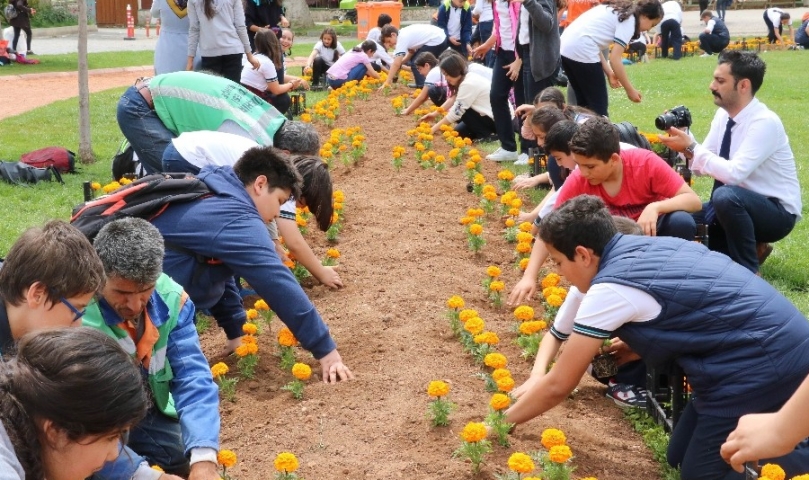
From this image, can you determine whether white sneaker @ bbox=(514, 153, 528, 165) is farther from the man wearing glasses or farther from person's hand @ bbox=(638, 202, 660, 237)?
the man wearing glasses

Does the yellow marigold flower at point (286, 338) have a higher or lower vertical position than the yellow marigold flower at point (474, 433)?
lower

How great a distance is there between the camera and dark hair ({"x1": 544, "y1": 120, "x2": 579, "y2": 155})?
19.8ft

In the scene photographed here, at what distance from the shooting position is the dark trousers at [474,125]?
1142 centimetres

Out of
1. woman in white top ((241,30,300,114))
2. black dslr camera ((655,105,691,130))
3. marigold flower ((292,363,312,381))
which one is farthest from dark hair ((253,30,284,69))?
marigold flower ((292,363,312,381))

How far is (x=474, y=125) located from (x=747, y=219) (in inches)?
221

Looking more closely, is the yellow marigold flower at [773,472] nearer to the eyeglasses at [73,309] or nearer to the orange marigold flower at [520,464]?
the orange marigold flower at [520,464]

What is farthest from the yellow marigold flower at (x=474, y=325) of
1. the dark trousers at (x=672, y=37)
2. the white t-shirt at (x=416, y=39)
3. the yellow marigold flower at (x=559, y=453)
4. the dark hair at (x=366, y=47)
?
the dark trousers at (x=672, y=37)

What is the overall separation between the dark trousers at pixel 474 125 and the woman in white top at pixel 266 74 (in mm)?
2131

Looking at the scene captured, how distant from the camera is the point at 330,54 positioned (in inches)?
694

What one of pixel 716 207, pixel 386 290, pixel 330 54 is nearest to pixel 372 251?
pixel 386 290

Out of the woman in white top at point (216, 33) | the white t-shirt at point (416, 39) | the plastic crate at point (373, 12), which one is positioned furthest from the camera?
the plastic crate at point (373, 12)

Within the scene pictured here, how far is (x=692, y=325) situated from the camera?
378 centimetres

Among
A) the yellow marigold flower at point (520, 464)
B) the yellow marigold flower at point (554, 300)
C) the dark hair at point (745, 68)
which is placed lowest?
the yellow marigold flower at point (554, 300)

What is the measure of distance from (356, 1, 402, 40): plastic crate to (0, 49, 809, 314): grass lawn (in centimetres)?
907
